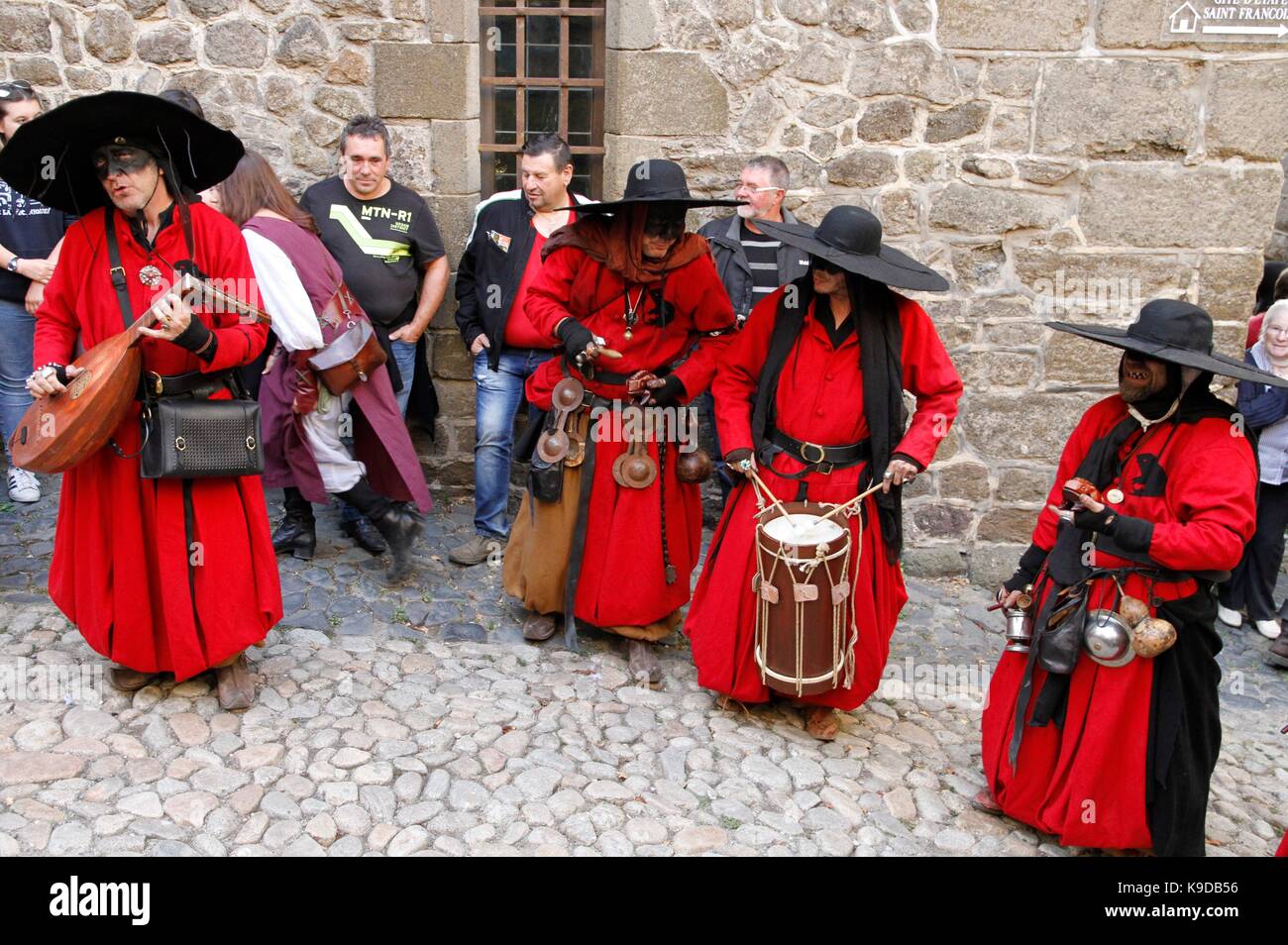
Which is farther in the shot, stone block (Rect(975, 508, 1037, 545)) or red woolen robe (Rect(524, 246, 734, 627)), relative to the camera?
stone block (Rect(975, 508, 1037, 545))

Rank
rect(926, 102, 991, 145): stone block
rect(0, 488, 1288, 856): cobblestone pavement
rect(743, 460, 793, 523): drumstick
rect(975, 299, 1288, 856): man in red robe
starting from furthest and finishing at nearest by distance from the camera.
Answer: rect(926, 102, 991, 145): stone block
rect(743, 460, 793, 523): drumstick
rect(0, 488, 1288, 856): cobblestone pavement
rect(975, 299, 1288, 856): man in red robe

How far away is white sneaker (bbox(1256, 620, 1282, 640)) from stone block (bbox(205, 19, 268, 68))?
5.76m

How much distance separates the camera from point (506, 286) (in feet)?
18.9

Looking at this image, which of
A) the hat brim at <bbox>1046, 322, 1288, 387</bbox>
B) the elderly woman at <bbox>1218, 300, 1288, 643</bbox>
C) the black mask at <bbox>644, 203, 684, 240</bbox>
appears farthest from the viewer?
the elderly woman at <bbox>1218, 300, 1288, 643</bbox>

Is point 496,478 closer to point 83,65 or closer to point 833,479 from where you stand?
point 833,479

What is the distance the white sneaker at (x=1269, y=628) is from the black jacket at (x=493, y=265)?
3949mm

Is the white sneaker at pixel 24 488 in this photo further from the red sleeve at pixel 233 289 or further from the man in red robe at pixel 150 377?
the red sleeve at pixel 233 289

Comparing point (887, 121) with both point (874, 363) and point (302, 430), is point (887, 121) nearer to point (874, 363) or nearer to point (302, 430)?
point (874, 363)

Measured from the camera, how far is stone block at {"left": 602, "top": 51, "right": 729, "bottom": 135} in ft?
19.3

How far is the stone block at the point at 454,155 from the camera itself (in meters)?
6.09

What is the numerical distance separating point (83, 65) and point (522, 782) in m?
4.52

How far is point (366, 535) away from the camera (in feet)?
19.2

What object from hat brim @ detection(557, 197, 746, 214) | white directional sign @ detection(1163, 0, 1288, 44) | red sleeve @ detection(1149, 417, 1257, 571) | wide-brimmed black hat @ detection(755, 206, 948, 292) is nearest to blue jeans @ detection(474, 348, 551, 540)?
hat brim @ detection(557, 197, 746, 214)

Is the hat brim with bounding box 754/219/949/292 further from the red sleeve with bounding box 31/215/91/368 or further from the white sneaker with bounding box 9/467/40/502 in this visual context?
the white sneaker with bounding box 9/467/40/502
